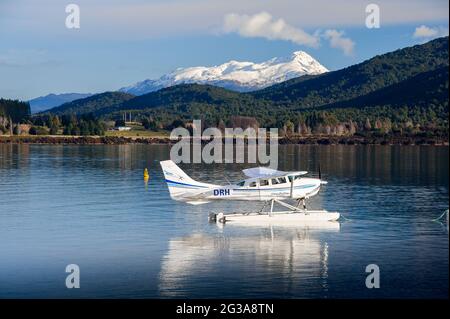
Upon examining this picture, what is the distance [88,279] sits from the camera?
2636 cm

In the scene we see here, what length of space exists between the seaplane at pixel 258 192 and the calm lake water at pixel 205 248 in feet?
4.35

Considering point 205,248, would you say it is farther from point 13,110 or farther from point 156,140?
point 13,110

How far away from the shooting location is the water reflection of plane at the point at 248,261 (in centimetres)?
2556

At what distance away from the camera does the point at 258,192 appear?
37.9m

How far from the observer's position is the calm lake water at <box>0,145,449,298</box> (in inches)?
992

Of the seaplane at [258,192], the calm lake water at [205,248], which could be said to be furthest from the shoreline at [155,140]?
the seaplane at [258,192]

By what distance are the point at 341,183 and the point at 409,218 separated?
847 inches

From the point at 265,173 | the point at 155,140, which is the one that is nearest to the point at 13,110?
the point at 155,140

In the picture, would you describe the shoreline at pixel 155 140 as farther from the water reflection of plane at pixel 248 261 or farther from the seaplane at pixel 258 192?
the water reflection of plane at pixel 248 261

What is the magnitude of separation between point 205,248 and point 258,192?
275 inches

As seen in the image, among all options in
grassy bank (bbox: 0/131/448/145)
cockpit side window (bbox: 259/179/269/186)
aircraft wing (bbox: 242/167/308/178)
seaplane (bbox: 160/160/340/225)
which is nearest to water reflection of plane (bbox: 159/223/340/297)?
seaplane (bbox: 160/160/340/225)

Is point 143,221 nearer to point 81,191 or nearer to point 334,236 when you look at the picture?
point 334,236

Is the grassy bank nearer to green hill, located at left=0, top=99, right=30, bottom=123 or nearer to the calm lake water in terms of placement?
green hill, located at left=0, top=99, right=30, bottom=123

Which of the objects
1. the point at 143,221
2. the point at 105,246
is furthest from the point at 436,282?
the point at 143,221
